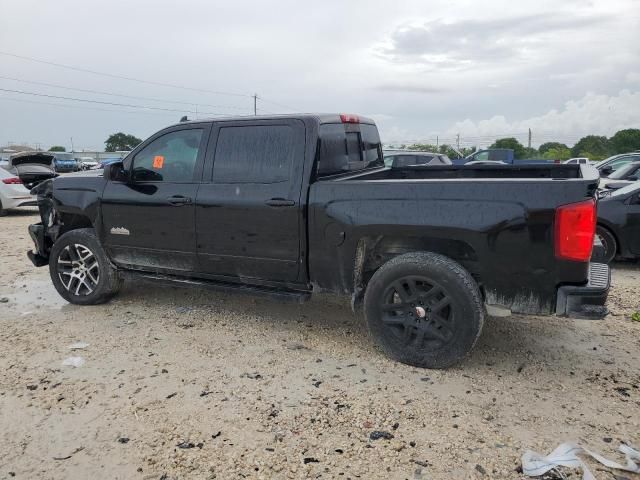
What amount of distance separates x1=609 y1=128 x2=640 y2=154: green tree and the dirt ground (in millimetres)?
39613

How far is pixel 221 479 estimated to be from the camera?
102 inches

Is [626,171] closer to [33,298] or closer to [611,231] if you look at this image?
[611,231]

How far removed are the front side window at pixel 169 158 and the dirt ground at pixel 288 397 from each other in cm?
137

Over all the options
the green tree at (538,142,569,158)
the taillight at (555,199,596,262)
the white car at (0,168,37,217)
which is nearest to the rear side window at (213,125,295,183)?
the taillight at (555,199,596,262)

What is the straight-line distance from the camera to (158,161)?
4848 mm

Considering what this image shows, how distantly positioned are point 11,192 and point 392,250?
11716mm

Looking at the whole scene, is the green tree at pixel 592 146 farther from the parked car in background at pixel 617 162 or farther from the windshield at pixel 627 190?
the windshield at pixel 627 190

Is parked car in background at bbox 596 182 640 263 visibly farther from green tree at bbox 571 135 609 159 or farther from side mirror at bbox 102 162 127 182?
green tree at bbox 571 135 609 159

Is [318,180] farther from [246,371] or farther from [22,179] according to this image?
[22,179]

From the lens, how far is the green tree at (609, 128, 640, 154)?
38.1 metres

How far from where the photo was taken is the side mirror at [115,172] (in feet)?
15.9

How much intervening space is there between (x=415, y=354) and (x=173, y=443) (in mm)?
1793

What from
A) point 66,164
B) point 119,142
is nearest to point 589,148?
point 66,164

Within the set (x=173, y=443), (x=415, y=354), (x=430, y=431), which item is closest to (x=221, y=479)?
(x=173, y=443)
